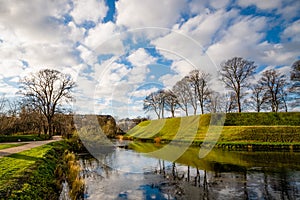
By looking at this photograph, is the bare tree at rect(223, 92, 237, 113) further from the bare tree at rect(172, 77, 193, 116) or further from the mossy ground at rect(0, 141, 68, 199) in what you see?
the mossy ground at rect(0, 141, 68, 199)

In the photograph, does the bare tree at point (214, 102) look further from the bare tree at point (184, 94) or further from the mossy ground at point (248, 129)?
the mossy ground at point (248, 129)

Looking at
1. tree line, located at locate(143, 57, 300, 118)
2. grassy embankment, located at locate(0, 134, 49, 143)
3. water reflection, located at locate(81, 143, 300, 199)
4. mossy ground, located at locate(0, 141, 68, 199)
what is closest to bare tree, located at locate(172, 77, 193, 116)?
tree line, located at locate(143, 57, 300, 118)

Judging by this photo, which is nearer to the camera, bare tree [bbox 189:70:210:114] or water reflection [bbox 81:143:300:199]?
water reflection [bbox 81:143:300:199]

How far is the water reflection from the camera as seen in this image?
9.55 meters

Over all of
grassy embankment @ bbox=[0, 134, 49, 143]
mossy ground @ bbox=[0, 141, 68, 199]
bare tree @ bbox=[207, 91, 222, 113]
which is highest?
bare tree @ bbox=[207, 91, 222, 113]

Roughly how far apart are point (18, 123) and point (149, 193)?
38239 millimetres

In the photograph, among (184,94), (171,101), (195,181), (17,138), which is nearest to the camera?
(195,181)

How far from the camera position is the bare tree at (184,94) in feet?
151

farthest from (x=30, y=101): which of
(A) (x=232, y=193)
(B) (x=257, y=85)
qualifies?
(B) (x=257, y=85)

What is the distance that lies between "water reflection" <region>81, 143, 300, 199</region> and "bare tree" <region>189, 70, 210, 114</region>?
29.1 m

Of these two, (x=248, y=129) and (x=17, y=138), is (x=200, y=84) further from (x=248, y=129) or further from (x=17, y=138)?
(x=17, y=138)

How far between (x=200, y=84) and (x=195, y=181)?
34.5 metres

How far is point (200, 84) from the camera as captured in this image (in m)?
44.7

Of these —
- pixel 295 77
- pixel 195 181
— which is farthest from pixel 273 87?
pixel 195 181
